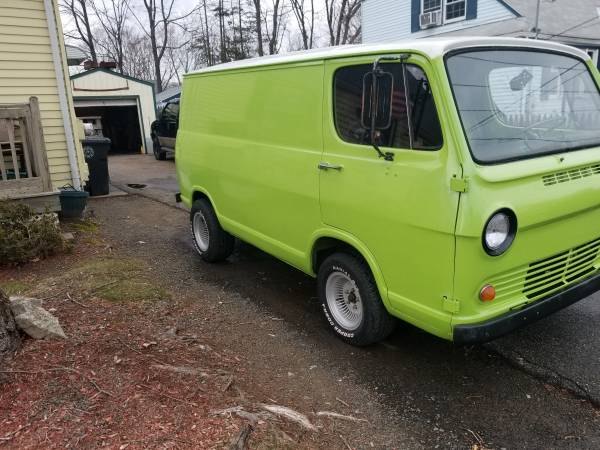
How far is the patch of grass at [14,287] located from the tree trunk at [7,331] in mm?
1415

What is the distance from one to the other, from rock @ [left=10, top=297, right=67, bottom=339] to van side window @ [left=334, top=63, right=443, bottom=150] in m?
2.50

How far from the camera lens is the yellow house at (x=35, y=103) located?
6578 mm

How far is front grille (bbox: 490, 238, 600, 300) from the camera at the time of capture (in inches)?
113

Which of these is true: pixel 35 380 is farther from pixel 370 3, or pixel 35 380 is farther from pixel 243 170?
pixel 370 3

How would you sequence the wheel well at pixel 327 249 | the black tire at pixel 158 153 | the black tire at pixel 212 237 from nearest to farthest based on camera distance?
the wheel well at pixel 327 249 → the black tire at pixel 212 237 → the black tire at pixel 158 153

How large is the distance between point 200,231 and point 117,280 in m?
1.26

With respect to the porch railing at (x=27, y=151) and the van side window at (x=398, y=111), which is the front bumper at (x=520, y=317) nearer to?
the van side window at (x=398, y=111)

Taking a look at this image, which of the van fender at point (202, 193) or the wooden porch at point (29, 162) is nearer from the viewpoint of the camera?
the van fender at point (202, 193)

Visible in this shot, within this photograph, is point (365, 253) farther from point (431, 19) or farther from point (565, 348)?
point (431, 19)

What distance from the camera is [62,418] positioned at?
262cm

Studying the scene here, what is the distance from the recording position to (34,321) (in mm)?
3424

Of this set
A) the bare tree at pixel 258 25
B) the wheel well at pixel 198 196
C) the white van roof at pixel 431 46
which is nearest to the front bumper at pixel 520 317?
the white van roof at pixel 431 46

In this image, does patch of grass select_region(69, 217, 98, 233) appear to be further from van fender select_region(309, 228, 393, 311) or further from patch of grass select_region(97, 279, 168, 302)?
van fender select_region(309, 228, 393, 311)

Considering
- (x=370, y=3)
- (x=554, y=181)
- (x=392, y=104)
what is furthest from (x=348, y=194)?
(x=370, y=3)
